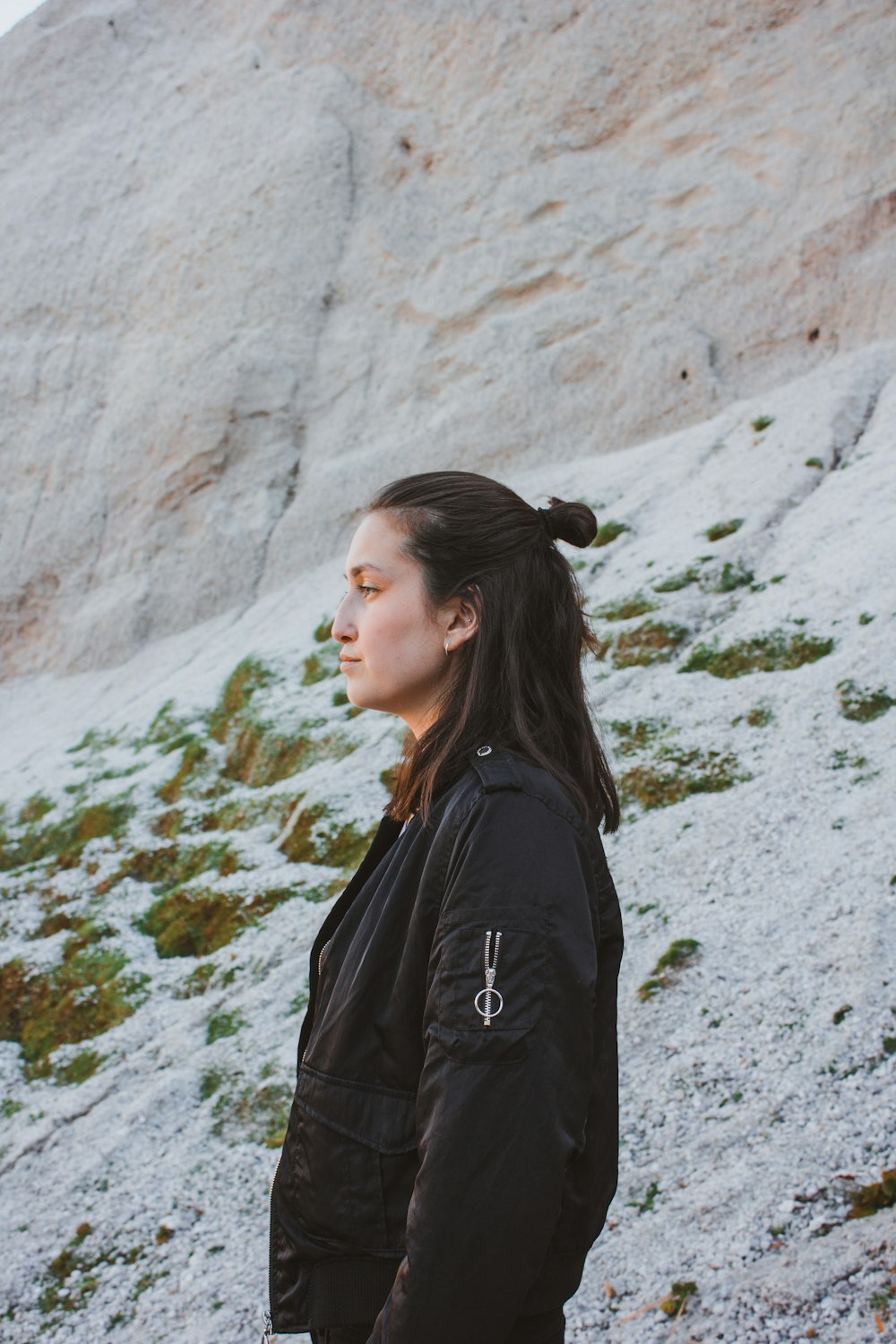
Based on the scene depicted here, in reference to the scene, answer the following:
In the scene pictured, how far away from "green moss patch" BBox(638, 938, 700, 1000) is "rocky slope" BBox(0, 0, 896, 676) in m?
6.91

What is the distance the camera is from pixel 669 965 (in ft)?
14.3

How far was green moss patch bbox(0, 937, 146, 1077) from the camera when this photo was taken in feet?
17.4

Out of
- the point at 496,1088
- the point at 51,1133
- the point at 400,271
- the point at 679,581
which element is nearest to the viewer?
the point at 496,1088

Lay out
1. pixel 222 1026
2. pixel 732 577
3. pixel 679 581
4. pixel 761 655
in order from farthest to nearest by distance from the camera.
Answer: pixel 679 581, pixel 732 577, pixel 761 655, pixel 222 1026

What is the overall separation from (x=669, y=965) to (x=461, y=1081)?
3.14 metres

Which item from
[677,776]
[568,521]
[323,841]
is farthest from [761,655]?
[568,521]

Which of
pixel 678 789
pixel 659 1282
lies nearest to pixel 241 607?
pixel 678 789

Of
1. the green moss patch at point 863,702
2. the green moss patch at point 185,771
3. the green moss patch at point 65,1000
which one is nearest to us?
the green moss patch at point 65,1000

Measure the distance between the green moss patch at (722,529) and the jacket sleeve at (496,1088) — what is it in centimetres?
671

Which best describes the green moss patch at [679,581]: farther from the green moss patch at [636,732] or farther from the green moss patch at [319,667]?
the green moss patch at [319,667]

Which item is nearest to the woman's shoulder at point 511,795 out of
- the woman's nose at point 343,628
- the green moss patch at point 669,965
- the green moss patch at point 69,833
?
the woman's nose at point 343,628

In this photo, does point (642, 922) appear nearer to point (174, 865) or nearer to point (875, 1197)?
point (875, 1197)

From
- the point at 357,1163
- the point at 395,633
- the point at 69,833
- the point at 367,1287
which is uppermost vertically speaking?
the point at 395,633

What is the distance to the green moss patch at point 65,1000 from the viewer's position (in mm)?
5301
